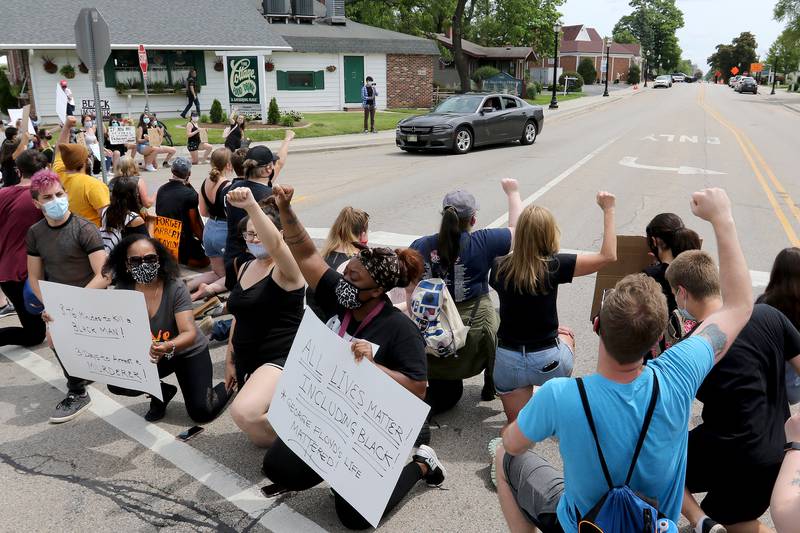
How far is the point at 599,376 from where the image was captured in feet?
8.02

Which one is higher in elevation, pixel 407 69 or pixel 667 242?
pixel 407 69

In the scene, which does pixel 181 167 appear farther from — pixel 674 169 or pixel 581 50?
pixel 581 50

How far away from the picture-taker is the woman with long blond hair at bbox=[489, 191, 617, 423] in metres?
4.07

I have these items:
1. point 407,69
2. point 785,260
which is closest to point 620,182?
point 785,260

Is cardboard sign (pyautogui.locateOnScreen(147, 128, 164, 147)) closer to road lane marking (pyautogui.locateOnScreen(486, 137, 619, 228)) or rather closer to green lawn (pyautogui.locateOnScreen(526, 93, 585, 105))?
road lane marking (pyautogui.locateOnScreen(486, 137, 619, 228))

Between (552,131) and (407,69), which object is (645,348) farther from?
(407,69)

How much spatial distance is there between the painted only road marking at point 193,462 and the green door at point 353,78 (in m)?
31.3

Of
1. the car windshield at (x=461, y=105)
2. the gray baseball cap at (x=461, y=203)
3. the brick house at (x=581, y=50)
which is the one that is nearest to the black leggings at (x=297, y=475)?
the gray baseball cap at (x=461, y=203)

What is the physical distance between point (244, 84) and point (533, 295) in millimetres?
23743

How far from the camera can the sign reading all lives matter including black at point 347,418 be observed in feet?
10.5

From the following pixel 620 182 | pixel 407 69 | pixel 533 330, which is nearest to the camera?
pixel 533 330

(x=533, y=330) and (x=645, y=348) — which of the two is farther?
(x=533, y=330)

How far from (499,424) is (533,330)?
0.96 m

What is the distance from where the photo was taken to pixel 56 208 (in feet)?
16.8
